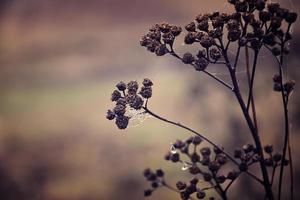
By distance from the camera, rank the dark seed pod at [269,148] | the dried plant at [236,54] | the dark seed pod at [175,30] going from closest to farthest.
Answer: the dried plant at [236,54] → the dark seed pod at [175,30] → the dark seed pod at [269,148]

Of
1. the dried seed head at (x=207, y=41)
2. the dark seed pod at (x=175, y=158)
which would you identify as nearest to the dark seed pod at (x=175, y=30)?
the dried seed head at (x=207, y=41)

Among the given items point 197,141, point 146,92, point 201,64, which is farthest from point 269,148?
point 146,92

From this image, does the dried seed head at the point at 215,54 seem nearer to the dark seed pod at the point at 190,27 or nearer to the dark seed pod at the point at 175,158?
the dark seed pod at the point at 190,27

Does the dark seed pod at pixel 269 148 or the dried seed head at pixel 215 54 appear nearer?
the dried seed head at pixel 215 54

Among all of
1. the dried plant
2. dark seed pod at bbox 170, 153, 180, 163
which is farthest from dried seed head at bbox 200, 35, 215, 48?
dark seed pod at bbox 170, 153, 180, 163

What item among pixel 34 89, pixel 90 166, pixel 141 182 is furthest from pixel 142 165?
pixel 34 89

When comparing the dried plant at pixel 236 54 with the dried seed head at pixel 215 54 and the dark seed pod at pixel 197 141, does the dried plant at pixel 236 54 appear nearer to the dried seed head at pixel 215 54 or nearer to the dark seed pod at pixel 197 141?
the dried seed head at pixel 215 54

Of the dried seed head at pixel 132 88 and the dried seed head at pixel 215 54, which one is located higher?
the dried seed head at pixel 215 54

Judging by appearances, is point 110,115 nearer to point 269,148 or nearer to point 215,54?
point 215,54

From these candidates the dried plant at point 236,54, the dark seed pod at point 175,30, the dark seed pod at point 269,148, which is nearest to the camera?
the dried plant at point 236,54

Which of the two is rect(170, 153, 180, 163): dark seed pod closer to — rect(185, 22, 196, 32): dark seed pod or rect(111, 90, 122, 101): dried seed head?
rect(111, 90, 122, 101): dried seed head

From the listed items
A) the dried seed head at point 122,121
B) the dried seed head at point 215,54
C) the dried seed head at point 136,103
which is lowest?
the dried seed head at point 122,121
